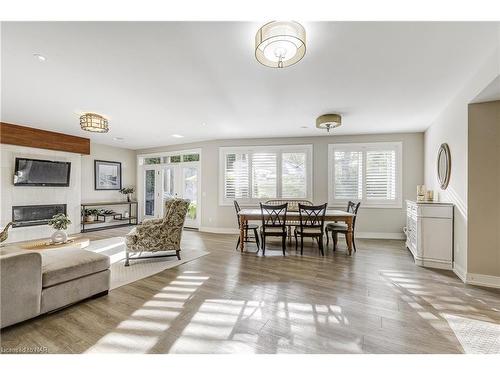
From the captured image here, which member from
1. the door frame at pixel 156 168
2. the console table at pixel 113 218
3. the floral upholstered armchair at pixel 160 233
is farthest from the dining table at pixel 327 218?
the console table at pixel 113 218

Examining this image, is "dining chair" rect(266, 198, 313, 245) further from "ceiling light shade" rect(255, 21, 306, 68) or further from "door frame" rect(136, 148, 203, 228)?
"ceiling light shade" rect(255, 21, 306, 68)

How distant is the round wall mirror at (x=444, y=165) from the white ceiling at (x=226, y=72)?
0.74 metres

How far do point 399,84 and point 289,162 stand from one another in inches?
128

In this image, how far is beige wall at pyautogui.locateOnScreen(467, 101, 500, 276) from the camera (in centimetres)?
277

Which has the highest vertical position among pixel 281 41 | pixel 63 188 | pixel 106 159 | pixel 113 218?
pixel 281 41

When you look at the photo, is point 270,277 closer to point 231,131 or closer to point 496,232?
point 496,232

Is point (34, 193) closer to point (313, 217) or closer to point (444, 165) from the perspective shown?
point (313, 217)

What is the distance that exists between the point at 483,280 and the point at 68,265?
489 centimetres

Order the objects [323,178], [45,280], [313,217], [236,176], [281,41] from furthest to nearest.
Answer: [236,176], [323,178], [313,217], [45,280], [281,41]

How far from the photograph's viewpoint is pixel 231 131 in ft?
17.9

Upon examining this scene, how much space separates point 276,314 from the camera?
2.13m

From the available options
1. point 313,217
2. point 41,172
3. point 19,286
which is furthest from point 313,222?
point 41,172

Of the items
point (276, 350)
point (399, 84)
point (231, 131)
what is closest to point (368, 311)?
point (276, 350)

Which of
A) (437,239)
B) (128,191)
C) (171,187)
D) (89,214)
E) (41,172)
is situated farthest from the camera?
(128,191)
